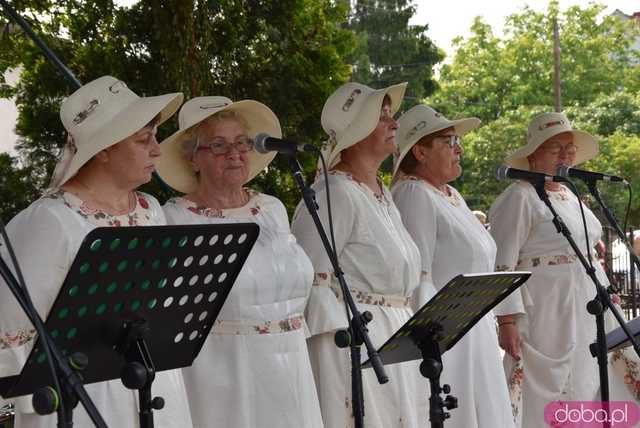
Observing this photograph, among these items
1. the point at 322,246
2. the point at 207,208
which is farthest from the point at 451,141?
the point at 207,208

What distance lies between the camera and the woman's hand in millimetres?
6391

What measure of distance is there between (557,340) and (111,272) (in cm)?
426

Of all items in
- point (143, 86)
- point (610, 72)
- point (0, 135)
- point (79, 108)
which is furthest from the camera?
point (610, 72)

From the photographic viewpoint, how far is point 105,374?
303cm

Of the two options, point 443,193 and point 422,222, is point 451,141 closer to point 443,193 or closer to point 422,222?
point 443,193

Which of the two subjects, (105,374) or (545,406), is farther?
(545,406)

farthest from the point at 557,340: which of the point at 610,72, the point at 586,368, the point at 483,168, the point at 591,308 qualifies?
the point at 610,72

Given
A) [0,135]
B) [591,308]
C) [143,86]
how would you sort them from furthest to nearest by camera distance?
[0,135]
[143,86]
[591,308]

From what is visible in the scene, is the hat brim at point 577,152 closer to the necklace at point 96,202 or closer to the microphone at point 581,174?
the microphone at point 581,174

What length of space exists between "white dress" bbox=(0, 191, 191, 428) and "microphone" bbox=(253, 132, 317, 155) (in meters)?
0.61

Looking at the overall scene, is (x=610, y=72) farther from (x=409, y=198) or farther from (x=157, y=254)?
(x=157, y=254)

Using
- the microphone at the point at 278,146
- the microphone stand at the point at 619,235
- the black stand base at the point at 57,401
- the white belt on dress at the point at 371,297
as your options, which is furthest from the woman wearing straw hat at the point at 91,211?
the microphone stand at the point at 619,235

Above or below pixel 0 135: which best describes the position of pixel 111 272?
below

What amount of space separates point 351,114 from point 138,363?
2.53 m
